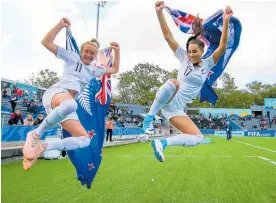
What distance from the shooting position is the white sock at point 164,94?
4531 mm

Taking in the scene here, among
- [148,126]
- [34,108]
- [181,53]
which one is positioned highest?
[181,53]

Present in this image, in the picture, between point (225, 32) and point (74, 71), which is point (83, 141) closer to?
point (74, 71)

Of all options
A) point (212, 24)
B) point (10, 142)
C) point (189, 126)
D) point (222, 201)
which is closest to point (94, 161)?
point (189, 126)

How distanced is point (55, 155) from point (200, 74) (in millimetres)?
6503

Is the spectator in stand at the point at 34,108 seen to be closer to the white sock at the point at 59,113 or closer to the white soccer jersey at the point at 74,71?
the white soccer jersey at the point at 74,71

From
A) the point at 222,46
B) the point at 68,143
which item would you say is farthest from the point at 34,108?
the point at 222,46

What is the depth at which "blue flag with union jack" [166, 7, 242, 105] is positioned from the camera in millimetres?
4980

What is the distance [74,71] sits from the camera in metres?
4.88

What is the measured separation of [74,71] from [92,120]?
90 cm

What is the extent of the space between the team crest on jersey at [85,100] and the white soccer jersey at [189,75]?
1472 millimetres

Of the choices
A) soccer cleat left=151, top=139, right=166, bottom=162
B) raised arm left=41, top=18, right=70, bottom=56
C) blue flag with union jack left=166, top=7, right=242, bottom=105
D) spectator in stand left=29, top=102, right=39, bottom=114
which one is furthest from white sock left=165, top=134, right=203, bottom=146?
spectator in stand left=29, top=102, right=39, bottom=114

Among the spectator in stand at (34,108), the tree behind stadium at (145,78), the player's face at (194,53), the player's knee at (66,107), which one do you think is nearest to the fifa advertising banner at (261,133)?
the tree behind stadium at (145,78)

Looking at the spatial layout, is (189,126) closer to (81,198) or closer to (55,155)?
(81,198)

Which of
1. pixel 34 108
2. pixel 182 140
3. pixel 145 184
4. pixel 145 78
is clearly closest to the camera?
pixel 182 140
